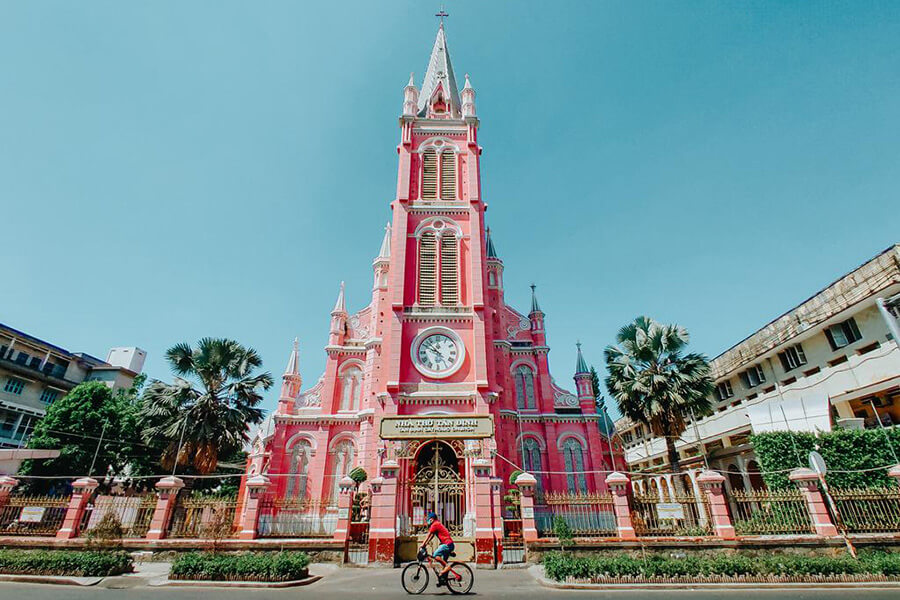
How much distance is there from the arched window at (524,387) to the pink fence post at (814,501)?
13593 mm

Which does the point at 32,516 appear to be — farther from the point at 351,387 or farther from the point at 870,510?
the point at 870,510

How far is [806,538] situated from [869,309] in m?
13.3

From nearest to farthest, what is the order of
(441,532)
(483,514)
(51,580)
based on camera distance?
(441,532) < (51,580) < (483,514)

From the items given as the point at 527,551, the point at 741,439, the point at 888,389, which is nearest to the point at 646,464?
the point at 741,439

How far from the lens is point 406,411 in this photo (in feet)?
60.3

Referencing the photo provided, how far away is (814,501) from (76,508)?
2219 cm

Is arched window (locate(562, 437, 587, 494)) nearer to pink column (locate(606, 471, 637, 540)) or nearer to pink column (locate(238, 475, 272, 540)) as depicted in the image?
pink column (locate(606, 471, 637, 540))

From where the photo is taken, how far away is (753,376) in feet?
86.4

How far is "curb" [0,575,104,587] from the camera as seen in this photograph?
31.7 ft

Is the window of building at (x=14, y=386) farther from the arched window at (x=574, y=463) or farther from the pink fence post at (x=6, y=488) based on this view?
the arched window at (x=574, y=463)

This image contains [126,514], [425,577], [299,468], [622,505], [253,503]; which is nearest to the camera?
[425,577]

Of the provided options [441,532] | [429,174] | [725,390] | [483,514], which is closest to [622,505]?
[483,514]

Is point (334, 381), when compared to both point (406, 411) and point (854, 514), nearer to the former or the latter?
point (406, 411)

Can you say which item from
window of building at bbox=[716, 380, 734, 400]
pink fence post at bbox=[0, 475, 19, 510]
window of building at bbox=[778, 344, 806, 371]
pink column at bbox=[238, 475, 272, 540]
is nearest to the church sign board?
pink column at bbox=[238, 475, 272, 540]
